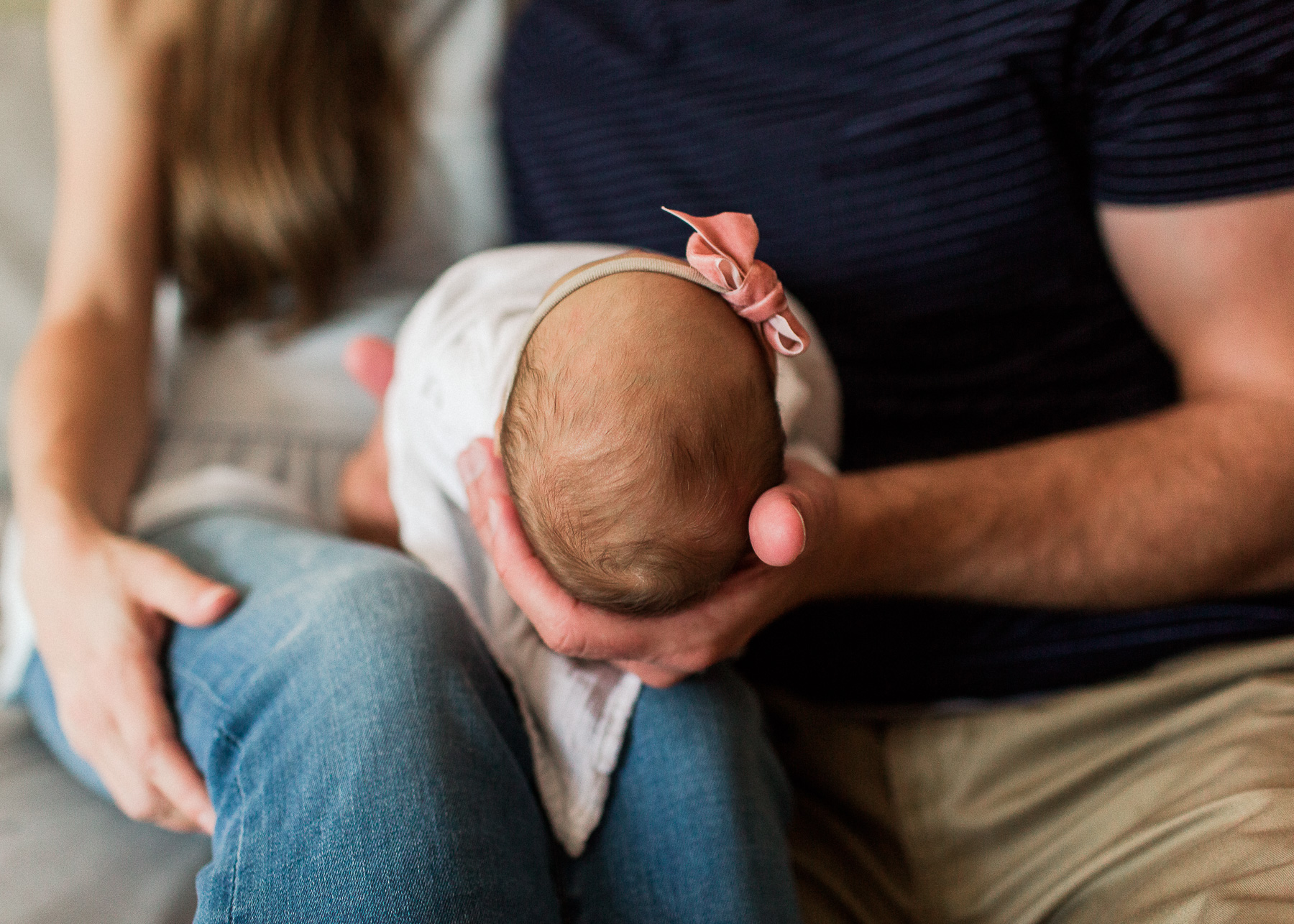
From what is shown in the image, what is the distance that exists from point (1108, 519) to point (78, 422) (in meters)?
1.11

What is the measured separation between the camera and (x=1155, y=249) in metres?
0.88

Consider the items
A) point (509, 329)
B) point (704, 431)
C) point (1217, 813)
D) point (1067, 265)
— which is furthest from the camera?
point (1067, 265)

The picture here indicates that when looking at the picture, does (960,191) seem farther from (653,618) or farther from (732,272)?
(653,618)

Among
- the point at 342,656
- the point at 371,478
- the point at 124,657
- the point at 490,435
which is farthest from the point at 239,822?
the point at 371,478

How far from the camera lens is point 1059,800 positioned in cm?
83

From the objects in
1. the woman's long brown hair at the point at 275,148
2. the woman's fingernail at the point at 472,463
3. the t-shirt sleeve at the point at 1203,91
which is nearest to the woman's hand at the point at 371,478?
the woman's long brown hair at the point at 275,148

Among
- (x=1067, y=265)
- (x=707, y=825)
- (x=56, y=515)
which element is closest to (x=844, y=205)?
(x=1067, y=265)

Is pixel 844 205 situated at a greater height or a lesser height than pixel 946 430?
greater

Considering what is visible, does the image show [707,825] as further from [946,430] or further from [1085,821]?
[946,430]

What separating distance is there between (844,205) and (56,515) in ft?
2.97

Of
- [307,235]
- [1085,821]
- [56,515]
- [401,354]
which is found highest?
[307,235]

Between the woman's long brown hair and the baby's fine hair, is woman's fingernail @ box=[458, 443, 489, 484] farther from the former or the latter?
the woman's long brown hair

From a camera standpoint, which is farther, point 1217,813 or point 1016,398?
point 1016,398

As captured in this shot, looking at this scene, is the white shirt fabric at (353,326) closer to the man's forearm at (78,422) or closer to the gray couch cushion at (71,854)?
the man's forearm at (78,422)
